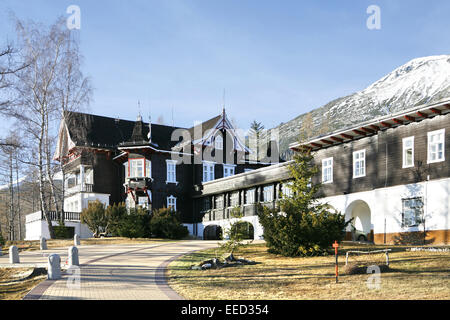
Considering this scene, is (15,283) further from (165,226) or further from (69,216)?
(69,216)

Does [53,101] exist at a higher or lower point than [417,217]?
higher

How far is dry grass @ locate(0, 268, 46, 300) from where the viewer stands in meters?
15.1

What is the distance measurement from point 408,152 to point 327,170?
240 inches

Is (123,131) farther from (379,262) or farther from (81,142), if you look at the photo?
(379,262)

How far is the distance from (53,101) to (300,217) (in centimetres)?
2214

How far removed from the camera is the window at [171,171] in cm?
4378

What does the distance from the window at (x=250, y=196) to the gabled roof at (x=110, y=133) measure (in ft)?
30.6

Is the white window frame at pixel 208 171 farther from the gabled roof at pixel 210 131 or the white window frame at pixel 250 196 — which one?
the white window frame at pixel 250 196

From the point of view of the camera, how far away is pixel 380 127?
87.3ft

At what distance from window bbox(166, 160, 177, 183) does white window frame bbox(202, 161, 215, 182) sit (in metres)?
2.60

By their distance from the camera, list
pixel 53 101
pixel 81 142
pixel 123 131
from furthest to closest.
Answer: pixel 123 131, pixel 81 142, pixel 53 101

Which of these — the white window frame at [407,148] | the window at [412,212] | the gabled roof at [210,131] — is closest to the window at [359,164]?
the white window frame at [407,148]

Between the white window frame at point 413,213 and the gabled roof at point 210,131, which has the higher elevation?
the gabled roof at point 210,131
